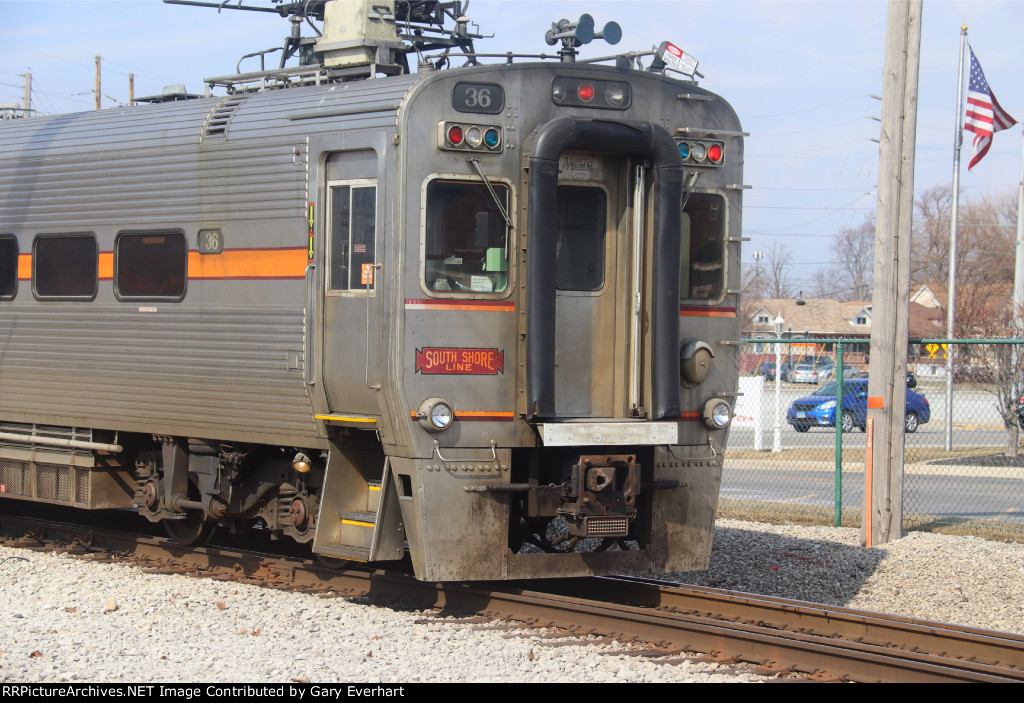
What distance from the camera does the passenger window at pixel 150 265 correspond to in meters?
8.94

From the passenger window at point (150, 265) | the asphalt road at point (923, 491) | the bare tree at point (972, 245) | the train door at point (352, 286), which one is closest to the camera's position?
the train door at point (352, 286)

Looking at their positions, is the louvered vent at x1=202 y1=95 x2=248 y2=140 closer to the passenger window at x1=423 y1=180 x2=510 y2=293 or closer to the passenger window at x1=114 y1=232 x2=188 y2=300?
the passenger window at x1=114 y1=232 x2=188 y2=300

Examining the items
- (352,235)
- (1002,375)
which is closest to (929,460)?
(1002,375)

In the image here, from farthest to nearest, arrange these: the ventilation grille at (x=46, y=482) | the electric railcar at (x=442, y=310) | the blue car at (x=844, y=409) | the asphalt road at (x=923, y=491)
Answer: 1. the blue car at (x=844, y=409)
2. the asphalt road at (x=923, y=491)
3. the ventilation grille at (x=46, y=482)
4. the electric railcar at (x=442, y=310)

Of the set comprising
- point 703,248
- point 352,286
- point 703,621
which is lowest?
point 703,621

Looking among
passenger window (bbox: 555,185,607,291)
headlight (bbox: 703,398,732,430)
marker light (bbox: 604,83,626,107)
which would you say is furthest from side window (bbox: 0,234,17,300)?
headlight (bbox: 703,398,732,430)

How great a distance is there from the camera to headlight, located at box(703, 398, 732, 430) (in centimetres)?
795

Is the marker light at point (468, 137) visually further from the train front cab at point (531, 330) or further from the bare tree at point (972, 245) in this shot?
the bare tree at point (972, 245)

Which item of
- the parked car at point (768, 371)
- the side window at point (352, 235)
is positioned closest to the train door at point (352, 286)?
the side window at point (352, 235)

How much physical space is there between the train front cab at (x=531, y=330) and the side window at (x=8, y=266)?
431 cm

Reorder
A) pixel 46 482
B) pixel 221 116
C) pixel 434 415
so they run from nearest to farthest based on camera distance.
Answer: pixel 434 415 < pixel 221 116 < pixel 46 482

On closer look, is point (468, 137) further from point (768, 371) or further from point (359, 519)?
point (768, 371)

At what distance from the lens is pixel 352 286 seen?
776 cm

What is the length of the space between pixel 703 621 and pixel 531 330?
2162 mm
